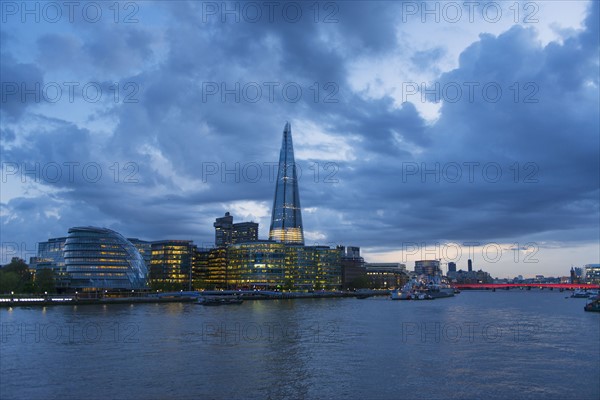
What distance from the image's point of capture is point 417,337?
Answer: 5131 centimetres

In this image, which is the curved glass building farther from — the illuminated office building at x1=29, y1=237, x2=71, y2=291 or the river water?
the river water

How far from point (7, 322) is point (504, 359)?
59377mm

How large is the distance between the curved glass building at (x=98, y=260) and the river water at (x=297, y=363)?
272ft

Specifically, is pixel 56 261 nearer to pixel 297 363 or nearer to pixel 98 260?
pixel 98 260

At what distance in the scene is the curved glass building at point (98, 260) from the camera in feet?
452

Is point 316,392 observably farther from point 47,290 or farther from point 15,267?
point 15,267

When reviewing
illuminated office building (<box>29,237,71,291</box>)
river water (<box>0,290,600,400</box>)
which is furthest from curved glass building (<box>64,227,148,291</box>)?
river water (<box>0,290,600,400</box>)

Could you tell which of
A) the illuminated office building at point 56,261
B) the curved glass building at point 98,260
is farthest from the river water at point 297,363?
the illuminated office building at point 56,261

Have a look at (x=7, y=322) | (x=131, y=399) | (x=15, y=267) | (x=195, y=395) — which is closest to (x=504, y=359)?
(x=195, y=395)

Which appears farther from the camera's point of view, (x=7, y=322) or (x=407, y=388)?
(x=7, y=322)

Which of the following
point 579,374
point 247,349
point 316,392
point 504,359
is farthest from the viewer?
point 247,349

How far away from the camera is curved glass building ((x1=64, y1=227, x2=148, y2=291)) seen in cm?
13775

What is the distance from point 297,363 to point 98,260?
115998 millimetres

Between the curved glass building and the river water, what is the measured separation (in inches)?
3258
